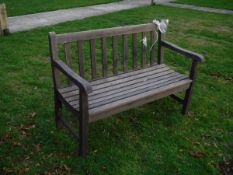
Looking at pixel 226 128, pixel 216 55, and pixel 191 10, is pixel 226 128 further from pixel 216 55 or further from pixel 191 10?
pixel 191 10

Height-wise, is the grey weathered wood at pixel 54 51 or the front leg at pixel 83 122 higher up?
the grey weathered wood at pixel 54 51

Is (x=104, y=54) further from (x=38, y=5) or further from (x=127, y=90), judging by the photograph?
(x=38, y=5)

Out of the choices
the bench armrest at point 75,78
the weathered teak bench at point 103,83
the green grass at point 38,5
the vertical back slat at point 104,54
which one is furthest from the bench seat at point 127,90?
the green grass at point 38,5

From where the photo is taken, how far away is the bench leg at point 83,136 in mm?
3064

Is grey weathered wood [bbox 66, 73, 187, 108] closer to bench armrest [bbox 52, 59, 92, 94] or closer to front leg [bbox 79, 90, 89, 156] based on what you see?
front leg [bbox 79, 90, 89, 156]

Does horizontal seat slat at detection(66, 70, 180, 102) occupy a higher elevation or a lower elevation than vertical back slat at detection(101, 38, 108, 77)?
lower

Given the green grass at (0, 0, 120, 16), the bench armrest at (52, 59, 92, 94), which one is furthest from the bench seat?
the green grass at (0, 0, 120, 16)

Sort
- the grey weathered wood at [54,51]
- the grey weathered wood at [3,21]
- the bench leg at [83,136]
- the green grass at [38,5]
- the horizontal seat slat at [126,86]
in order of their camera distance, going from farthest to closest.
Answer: the green grass at [38,5], the grey weathered wood at [3,21], the horizontal seat slat at [126,86], the grey weathered wood at [54,51], the bench leg at [83,136]

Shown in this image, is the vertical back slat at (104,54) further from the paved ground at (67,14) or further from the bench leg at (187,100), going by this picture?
the paved ground at (67,14)

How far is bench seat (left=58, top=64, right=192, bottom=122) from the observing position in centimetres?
322

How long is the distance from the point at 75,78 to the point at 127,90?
0.83 meters

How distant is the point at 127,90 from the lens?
360 centimetres

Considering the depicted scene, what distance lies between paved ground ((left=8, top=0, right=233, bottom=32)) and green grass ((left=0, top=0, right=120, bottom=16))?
45 cm

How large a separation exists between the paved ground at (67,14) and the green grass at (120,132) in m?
2.32
